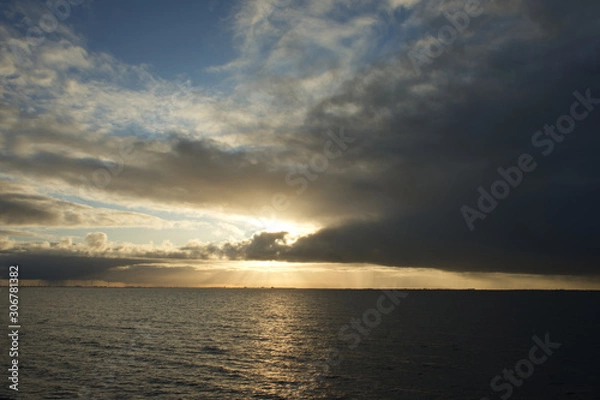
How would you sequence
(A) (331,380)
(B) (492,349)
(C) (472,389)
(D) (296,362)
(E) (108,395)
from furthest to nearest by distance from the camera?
(B) (492,349)
(D) (296,362)
(A) (331,380)
(C) (472,389)
(E) (108,395)

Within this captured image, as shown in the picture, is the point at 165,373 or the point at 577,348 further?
the point at 577,348

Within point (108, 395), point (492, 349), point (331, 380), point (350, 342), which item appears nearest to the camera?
point (108, 395)

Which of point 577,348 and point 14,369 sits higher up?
point 14,369

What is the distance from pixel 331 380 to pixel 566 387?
96.2ft

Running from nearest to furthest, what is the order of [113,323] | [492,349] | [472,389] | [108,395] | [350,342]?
[108,395] < [472,389] < [492,349] < [350,342] < [113,323]

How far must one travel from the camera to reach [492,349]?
71.2 meters

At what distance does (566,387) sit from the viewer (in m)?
47.2

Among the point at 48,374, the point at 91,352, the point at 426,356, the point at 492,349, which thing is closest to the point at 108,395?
the point at 48,374

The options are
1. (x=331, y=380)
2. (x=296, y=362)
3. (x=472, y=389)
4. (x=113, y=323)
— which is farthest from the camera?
(x=113, y=323)

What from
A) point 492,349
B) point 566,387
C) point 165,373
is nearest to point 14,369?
point 165,373

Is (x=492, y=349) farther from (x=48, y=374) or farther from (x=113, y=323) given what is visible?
(x=113, y=323)

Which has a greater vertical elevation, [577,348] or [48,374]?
[48,374]

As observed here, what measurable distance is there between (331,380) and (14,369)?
41.4 meters

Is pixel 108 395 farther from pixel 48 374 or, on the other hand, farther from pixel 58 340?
pixel 58 340
